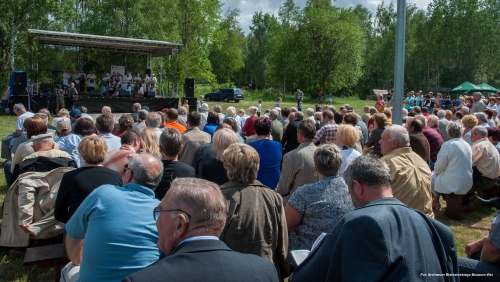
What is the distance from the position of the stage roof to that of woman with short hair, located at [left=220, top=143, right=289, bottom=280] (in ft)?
57.1

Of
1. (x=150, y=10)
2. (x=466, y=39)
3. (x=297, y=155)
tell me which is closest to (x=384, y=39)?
(x=466, y=39)

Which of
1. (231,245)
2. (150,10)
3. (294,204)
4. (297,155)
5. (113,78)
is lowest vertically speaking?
(231,245)

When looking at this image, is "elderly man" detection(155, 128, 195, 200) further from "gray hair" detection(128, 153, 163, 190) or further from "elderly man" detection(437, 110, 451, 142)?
"elderly man" detection(437, 110, 451, 142)

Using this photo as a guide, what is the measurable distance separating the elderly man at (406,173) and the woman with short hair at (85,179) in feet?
7.66

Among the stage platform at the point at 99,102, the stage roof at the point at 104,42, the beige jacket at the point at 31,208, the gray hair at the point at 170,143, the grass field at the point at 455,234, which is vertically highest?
the stage roof at the point at 104,42

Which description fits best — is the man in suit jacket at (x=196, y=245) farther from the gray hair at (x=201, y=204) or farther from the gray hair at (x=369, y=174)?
the gray hair at (x=369, y=174)

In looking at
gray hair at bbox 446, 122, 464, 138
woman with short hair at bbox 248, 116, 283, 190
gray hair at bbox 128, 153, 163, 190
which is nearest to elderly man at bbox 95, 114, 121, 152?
woman with short hair at bbox 248, 116, 283, 190

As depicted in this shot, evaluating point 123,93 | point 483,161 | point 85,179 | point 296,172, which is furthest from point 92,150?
point 123,93

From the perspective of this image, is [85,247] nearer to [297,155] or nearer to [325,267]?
[325,267]

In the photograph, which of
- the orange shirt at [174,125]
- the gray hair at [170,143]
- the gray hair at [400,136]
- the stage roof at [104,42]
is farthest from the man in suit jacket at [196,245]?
the stage roof at [104,42]

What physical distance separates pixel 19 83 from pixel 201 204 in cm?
1798

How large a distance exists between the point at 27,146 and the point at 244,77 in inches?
2315

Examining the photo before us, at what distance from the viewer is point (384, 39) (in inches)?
2041

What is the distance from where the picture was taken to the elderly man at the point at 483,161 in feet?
18.8
